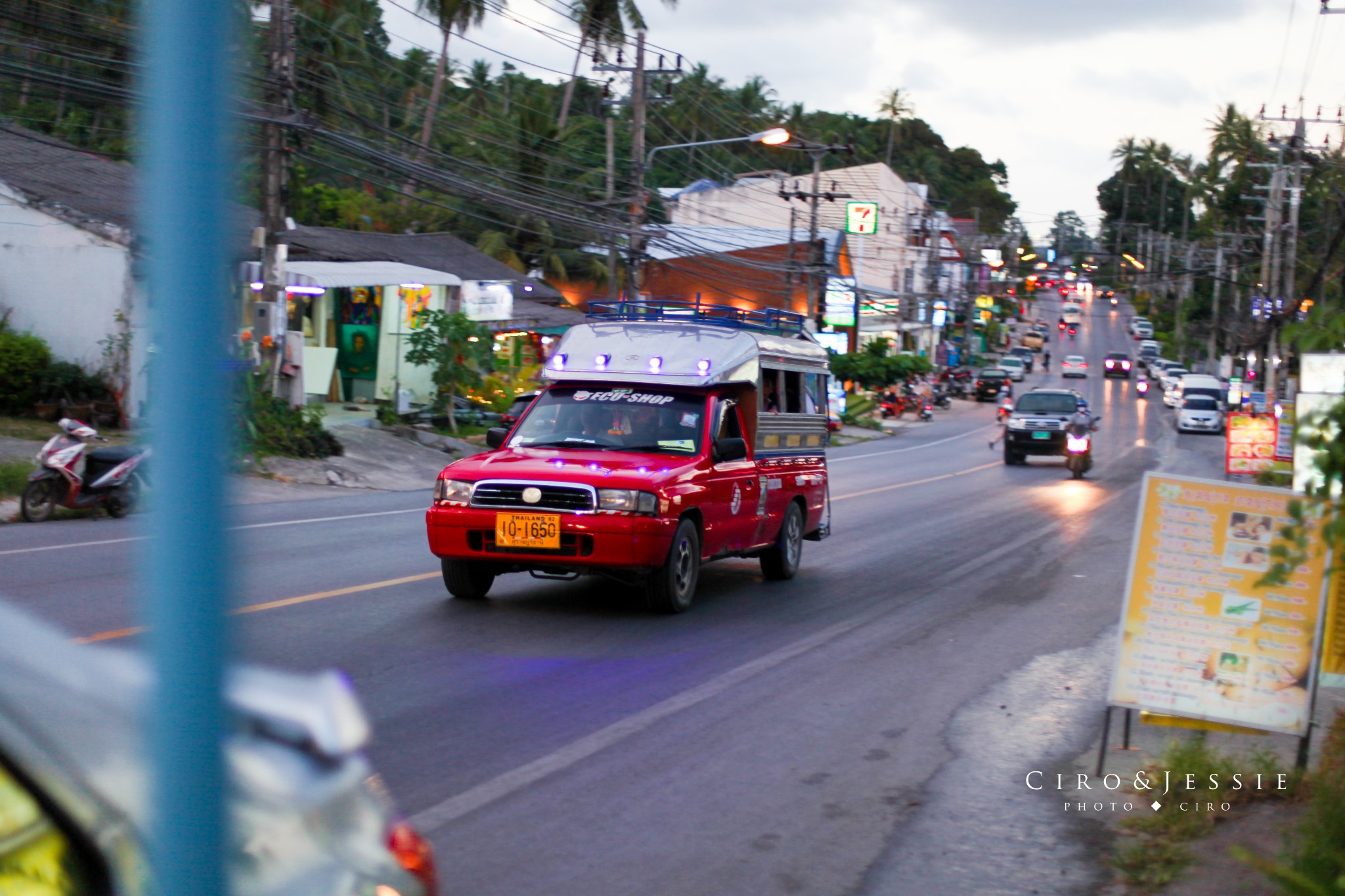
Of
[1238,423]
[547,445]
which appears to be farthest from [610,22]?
[547,445]

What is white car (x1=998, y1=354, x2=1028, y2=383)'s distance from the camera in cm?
8081

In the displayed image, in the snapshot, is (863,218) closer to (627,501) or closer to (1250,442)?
(1250,442)

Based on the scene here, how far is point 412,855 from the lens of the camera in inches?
94.9

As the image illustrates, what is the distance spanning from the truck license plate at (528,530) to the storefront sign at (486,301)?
20.9 metres

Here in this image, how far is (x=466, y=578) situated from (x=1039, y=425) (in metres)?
24.0

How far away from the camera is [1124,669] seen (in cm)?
620

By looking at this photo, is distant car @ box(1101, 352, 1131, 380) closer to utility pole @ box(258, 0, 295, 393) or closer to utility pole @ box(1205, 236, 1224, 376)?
utility pole @ box(1205, 236, 1224, 376)

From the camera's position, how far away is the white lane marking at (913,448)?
3353 cm

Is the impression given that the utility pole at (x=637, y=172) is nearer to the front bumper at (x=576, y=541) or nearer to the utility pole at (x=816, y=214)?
the utility pole at (x=816, y=214)

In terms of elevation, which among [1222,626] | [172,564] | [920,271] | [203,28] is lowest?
[1222,626]

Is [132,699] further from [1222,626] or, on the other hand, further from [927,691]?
[927,691]

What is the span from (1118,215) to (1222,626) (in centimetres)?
16229

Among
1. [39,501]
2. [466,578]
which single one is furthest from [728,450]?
[39,501]

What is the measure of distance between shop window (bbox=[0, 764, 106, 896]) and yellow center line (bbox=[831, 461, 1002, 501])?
20.1 meters
